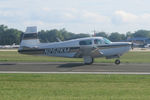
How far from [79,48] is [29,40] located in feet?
14.5

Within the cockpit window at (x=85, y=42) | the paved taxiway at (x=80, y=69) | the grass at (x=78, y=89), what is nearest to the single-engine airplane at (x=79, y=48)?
the cockpit window at (x=85, y=42)

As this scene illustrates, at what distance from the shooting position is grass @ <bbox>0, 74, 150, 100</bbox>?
10078mm

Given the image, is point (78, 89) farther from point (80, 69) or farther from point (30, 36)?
point (30, 36)

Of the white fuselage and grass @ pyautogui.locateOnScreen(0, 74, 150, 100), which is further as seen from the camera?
the white fuselage

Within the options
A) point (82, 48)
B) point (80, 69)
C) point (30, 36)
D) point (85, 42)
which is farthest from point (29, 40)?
point (80, 69)

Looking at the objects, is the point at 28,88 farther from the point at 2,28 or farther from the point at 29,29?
the point at 2,28

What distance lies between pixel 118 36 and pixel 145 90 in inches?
5255

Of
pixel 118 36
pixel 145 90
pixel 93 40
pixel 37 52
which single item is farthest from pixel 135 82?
pixel 118 36

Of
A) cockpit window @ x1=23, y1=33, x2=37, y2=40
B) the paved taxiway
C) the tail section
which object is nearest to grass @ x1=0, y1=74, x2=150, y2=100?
the paved taxiway

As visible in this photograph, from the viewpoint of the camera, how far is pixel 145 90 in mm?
11547

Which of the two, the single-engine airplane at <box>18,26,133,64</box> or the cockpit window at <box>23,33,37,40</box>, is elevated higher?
the cockpit window at <box>23,33,37,40</box>

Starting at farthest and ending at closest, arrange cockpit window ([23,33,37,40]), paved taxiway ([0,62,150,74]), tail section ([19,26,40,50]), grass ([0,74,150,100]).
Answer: cockpit window ([23,33,37,40]) → tail section ([19,26,40,50]) → paved taxiway ([0,62,150,74]) → grass ([0,74,150,100])

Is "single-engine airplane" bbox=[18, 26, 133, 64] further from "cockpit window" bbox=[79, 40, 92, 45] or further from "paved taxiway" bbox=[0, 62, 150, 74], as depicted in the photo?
"paved taxiway" bbox=[0, 62, 150, 74]

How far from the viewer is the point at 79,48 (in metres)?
24.5
